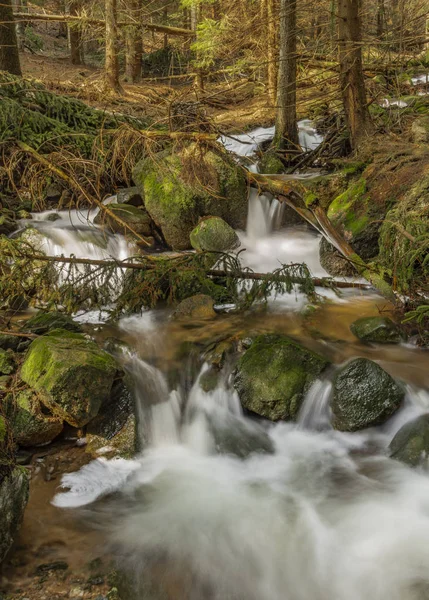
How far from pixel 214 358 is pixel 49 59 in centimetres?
2242

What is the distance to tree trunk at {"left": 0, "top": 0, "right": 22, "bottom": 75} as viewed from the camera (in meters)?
10.4

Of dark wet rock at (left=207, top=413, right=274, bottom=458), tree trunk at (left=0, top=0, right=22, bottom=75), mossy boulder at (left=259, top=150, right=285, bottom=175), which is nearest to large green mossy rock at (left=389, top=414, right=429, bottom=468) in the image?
dark wet rock at (left=207, top=413, right=274, bottom=458)

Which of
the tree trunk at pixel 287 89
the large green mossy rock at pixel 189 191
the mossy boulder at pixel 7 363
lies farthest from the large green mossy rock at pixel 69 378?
the tree trunk at pixel 287 89

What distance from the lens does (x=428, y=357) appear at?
576 cm

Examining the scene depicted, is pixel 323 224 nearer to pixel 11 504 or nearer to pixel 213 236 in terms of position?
pixel 213 236

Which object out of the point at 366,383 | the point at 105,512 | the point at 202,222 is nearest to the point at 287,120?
the point at 202,222

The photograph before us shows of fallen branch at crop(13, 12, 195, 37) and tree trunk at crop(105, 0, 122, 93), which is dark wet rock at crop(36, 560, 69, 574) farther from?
tree trunk at crop(105, 0, 122, 93)

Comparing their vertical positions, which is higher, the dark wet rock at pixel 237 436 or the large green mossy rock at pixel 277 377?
the large green mossy rock at pixel 277 377

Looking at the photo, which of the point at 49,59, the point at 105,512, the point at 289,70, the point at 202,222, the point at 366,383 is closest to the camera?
the point at 105,512

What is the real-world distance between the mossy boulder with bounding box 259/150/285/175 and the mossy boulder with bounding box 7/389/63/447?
321 inches

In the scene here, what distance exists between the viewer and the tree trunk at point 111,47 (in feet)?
49.4

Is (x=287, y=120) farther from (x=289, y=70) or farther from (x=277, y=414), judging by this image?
(x=277, y=414)

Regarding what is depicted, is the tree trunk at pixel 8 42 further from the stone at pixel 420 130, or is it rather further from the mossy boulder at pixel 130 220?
the stone at pixel 420 130

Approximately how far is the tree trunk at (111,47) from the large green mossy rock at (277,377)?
13.7 meters
